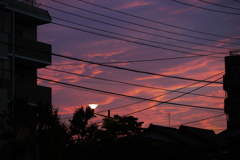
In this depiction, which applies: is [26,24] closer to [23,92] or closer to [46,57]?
[46,57]

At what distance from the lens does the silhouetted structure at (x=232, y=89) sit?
212ft

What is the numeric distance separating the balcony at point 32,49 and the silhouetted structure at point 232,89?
3216 centimetres

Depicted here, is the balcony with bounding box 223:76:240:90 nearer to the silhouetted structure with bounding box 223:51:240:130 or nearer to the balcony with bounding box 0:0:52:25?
the silhouetted structure with bounding box 223:51:240:130

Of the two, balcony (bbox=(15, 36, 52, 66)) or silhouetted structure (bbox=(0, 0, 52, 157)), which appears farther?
balcony (bbox=(15, 36, 52, 66))

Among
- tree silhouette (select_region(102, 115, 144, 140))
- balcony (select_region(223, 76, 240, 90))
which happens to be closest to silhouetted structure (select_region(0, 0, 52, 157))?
tree silhouette (select_region(102, 115, 144, 140))

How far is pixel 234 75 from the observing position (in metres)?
65.2

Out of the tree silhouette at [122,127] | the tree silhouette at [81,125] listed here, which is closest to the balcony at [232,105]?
the tree silhouette at [81,125]

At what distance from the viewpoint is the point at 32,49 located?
37.8 meters

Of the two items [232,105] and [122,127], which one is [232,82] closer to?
[232,105]

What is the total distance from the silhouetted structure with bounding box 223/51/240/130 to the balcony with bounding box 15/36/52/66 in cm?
3216

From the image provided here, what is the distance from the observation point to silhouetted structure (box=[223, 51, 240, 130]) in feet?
212

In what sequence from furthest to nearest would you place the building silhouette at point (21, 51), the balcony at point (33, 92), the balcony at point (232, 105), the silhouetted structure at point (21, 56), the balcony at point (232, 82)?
the balcony at point (232, 82) < the balcony at point (232, 105) < the balcony at point (33, 92) < the building silhouette at point (21, 51) < the silhouetted structure at point (21, 56)

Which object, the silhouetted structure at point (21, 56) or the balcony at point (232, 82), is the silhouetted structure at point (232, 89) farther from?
the silhouetted structure at point (21, 56)

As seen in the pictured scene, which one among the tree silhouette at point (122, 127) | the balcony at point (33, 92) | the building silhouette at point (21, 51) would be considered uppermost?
the building silhouette at point (21, 51)
